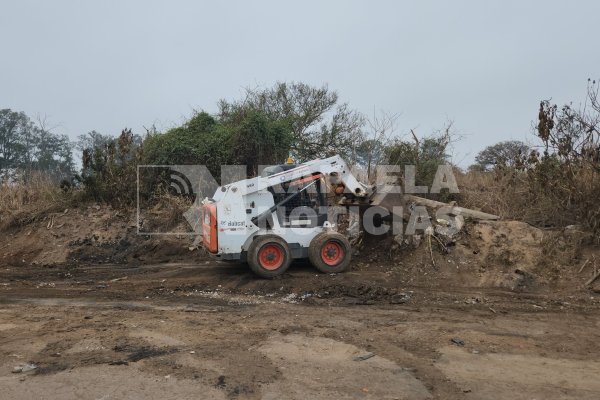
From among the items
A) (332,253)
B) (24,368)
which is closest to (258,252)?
(332,253)

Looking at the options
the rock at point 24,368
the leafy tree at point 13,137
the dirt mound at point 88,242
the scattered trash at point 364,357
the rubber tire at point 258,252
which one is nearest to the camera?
the rock at point 24,368

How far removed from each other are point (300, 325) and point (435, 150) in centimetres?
984

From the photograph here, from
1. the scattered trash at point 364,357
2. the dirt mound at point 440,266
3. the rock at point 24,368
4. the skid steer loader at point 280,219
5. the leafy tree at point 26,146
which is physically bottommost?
the scattered trash at point 364,357

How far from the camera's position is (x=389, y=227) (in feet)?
35.6

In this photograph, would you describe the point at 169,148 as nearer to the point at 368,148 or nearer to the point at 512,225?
the point at 368,148

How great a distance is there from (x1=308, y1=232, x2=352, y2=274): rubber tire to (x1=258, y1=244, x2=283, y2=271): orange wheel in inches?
22.5

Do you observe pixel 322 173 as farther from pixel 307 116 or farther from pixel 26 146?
pixel 26 146

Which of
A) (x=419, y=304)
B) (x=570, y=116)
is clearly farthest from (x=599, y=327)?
(x=570, y=116)

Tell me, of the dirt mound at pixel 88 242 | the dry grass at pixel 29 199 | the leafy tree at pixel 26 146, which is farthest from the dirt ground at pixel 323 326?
the leafy tree at pixel 26 146

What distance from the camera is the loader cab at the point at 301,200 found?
9.55m

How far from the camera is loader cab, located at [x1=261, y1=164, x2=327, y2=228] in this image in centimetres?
955

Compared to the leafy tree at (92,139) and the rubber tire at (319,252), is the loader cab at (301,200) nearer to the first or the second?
the rubber tire at (319,252)

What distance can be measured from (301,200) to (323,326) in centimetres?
353

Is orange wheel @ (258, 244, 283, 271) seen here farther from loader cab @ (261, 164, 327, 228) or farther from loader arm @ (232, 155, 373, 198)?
loader arm @ (232, 155, 373, 198)
